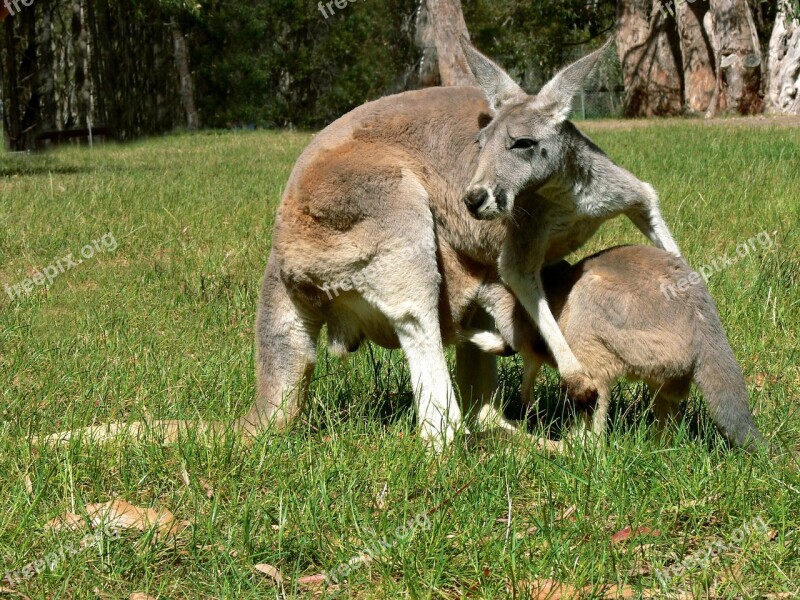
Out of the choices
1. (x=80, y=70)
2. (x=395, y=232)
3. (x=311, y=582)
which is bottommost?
(x=311, y=582)

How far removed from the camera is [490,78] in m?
4.04

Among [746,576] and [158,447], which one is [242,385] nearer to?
[158,447]

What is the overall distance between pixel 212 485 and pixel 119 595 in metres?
0.71

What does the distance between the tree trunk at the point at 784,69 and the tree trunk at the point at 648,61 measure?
265 centimetres

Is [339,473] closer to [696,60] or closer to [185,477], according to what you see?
[185,477]

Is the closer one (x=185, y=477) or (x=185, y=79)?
(x=185, y=477)

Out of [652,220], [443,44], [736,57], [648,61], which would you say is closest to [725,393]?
[652,220]

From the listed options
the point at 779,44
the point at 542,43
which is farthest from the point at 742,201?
the point at 542,43

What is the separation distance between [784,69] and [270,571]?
18.3m

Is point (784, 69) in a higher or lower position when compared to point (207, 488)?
higher

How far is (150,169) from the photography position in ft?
41.9

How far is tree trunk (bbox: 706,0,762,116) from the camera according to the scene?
19359mm

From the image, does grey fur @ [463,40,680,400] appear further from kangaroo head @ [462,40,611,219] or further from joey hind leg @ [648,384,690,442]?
joey hind leg @ [648,384,690,442]

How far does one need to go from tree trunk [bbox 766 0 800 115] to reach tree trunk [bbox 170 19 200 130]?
14893 millimetres
